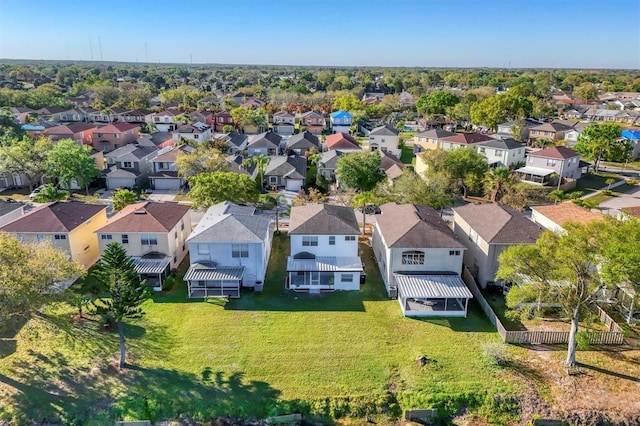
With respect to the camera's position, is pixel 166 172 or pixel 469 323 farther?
pixel 166 172

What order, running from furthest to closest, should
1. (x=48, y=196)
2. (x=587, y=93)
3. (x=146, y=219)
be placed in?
(x=587, y=93), (x=48, y=196), (x=146, y=219)

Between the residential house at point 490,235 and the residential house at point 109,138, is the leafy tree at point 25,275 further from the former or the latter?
the residential house at point 109,138

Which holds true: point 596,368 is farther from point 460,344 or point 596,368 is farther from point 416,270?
point 416,270

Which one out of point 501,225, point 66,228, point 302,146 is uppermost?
point 501,225

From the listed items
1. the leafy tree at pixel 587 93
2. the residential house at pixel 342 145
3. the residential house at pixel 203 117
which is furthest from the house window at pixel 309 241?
the leafy tree at pixel 587 93

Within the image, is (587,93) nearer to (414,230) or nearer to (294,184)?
(294,184)

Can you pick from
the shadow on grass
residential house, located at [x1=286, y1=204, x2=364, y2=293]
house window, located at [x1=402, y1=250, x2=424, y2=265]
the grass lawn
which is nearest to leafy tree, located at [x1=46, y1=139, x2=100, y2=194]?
the grass lawn

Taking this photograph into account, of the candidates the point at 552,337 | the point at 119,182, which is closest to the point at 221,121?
the point at 119,182
